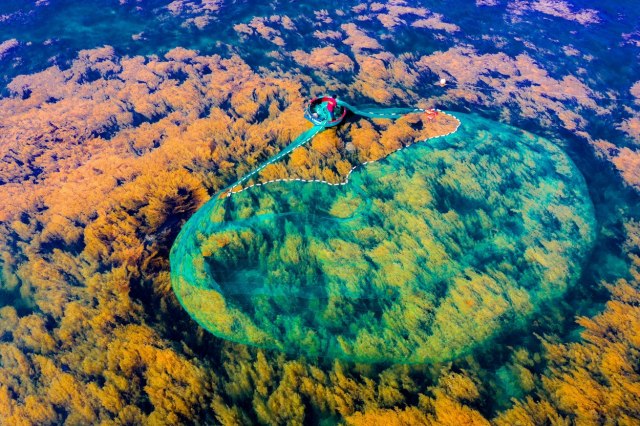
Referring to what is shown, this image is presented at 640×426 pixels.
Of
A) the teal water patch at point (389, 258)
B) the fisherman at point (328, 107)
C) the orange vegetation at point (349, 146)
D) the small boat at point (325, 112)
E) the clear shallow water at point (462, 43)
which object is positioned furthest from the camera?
the fisherman at point (328, 107)

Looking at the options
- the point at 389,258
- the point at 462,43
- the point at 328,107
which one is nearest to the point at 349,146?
the point at 328,107

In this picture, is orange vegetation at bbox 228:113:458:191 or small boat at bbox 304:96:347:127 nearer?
orange vegetation at bbox 228:113:458:191

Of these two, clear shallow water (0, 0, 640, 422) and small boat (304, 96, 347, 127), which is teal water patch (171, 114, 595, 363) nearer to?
clear shallow water (0, 0, 640, 422)

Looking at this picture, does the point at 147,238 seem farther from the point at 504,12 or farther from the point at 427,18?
the point at 504,12

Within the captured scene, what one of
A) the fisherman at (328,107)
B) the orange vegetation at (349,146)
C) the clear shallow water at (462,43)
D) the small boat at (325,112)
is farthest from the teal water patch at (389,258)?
the fisherman at (328,107)

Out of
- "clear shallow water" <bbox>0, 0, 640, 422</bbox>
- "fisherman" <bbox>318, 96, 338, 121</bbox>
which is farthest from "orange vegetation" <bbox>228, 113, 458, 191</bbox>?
"clear shallow water" <bbox>0, 0, 640, 422</bbox>

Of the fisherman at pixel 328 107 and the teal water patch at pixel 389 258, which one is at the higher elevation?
the fisherman at pixel 328 107

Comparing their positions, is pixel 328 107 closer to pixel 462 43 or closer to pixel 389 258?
pixel 389 258

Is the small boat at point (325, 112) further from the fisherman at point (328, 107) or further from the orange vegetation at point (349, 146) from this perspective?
the orange vegetation at point (349, 146)

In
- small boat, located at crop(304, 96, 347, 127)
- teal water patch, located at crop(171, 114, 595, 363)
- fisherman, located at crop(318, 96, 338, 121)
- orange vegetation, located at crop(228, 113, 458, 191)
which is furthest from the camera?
fisherman, located at crop(318, 96, 338, 121)
